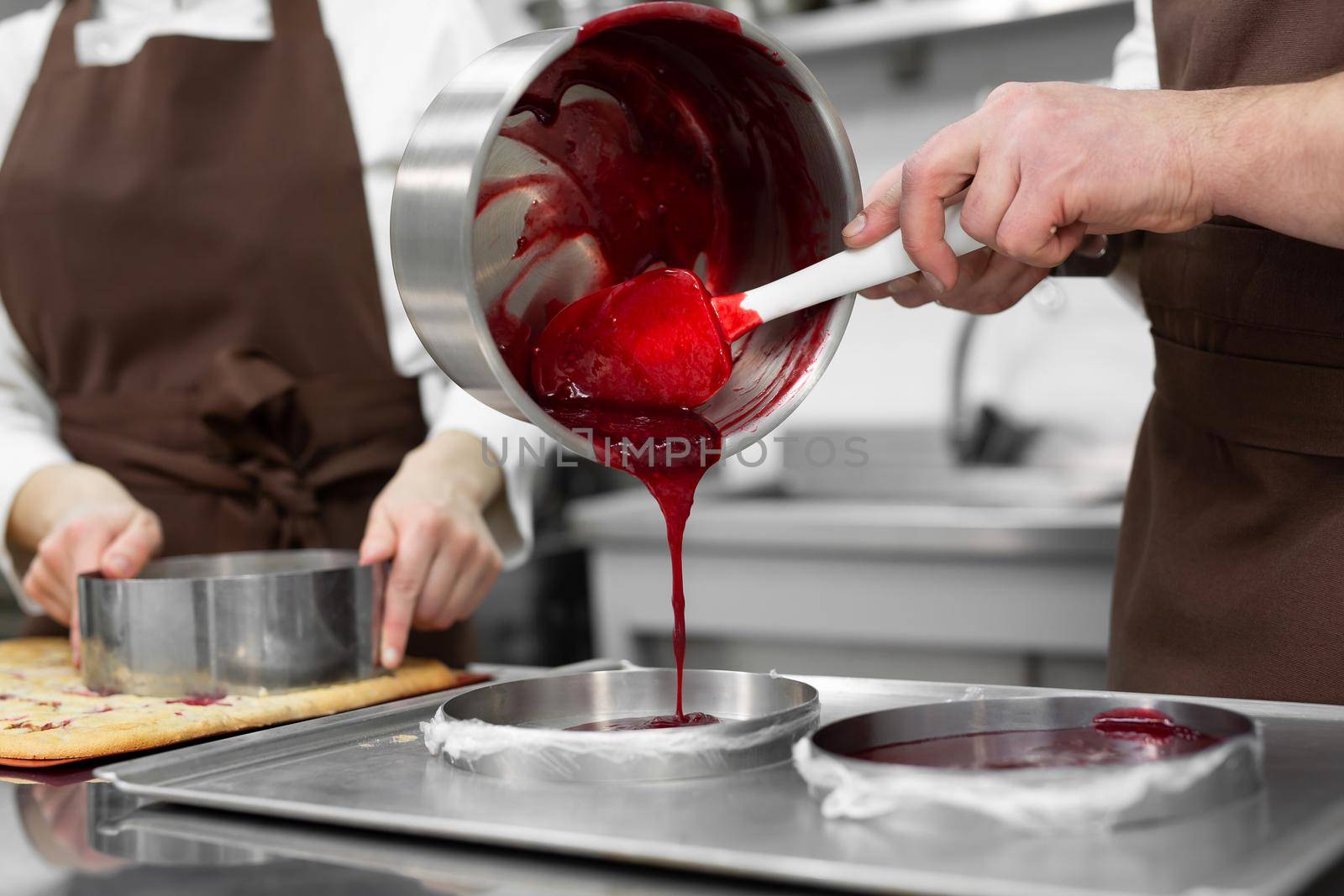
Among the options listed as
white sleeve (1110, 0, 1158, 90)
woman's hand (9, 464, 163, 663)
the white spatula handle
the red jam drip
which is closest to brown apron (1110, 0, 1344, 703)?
white sleeve (1110, 0, 1158, 90)

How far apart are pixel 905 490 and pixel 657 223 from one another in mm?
1728

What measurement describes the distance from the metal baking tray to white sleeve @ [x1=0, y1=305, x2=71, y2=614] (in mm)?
612

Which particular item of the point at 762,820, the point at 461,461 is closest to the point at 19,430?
the point at 461,461

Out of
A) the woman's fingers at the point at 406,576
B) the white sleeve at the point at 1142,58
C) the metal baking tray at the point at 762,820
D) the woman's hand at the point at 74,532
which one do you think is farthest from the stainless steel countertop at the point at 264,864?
the white sleeve at the point at 1142,58

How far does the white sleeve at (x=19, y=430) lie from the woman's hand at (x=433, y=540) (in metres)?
0.39

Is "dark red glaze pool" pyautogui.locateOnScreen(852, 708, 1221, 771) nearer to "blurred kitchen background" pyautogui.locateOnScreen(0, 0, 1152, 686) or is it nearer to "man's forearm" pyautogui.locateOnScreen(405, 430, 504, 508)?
"man's forearm" pyautogui.locateOnScreen(405, 430, 504, 508)

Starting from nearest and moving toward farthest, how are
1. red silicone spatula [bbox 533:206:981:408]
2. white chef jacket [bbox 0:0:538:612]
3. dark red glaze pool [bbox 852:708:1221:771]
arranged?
dark red glaze pool [bbox 852:708:1221:771] < red silicone spatula [bbox 533:206:981:408] < white chef jacket [bbox 0:0:538:612]

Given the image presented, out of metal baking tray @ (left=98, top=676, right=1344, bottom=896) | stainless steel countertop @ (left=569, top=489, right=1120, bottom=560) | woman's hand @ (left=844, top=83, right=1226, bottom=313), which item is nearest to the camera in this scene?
metal baking tray @ (left=98, top=676, right=1344, bottom=896)

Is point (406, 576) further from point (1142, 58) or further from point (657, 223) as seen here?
point (1142, 58)

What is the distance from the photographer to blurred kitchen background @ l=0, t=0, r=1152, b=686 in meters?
1.98

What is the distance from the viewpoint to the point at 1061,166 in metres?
0.81

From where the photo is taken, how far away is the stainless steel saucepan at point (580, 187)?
30.3 inches

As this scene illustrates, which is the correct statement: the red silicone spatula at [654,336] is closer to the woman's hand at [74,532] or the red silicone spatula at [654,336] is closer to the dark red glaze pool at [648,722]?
the dark red glaze pool at [648,722]

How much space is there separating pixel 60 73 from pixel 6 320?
286 millimetres
